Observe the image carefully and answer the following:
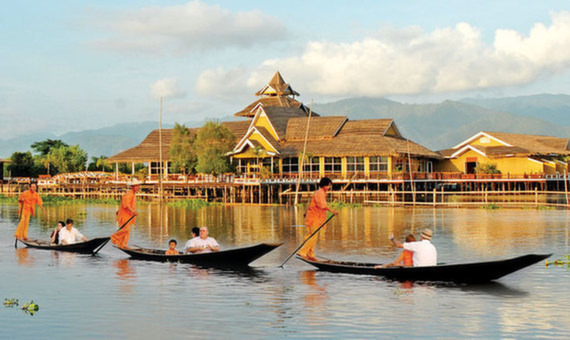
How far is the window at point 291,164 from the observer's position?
189 feet

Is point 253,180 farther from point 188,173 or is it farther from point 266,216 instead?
point 266,216

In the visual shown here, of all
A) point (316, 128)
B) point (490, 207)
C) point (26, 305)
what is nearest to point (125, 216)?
point (26, 305)

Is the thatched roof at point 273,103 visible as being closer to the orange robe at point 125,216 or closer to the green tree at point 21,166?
the green tree at point 21,166

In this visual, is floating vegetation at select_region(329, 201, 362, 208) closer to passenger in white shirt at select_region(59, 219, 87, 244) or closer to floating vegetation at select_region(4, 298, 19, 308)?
passenger in white shirt at select_region(59, 219, 87, 244)

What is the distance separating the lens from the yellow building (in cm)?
5750

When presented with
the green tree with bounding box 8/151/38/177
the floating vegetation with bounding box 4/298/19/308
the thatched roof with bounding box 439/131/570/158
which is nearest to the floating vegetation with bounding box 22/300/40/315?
the floating vegetation with bounding box 4/298/19/308

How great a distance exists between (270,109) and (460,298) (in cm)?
4930

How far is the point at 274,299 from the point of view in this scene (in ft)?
44.4

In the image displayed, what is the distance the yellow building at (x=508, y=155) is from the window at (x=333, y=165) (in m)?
11.2

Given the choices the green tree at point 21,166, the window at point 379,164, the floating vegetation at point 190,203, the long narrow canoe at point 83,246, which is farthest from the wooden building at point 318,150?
the long narrow canoe at point 83,246

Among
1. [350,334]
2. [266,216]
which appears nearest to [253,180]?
[266,216]

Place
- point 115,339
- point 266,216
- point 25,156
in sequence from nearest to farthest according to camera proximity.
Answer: point 115,339 → point 266,216 → point 25,156

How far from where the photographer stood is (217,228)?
31047mm

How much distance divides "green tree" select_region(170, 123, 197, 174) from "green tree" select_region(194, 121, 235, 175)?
75cm
